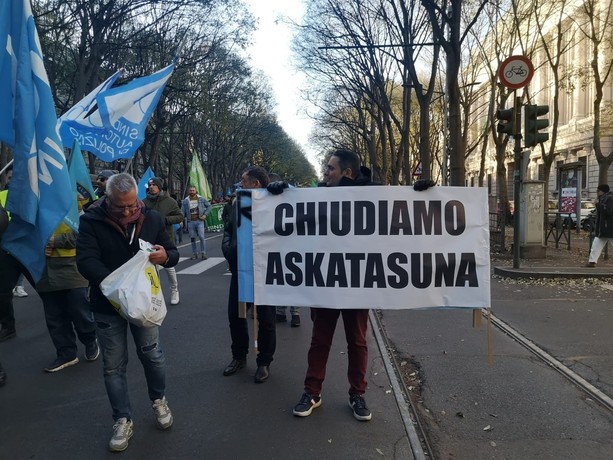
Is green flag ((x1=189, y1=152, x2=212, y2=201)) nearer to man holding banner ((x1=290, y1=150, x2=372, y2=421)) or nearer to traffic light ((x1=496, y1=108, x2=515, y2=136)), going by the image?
traffic light ((x1=496, y1=108, x2=515, y2=136))

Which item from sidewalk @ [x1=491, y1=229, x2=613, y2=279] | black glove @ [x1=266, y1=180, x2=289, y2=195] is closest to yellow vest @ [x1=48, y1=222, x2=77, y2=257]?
black glove @ [x1=266, y1=180, x2=289, y2=195]

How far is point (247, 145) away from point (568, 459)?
166ft

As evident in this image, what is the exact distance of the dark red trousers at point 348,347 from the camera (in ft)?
12.4

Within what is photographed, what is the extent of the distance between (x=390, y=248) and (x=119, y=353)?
6.46 feet

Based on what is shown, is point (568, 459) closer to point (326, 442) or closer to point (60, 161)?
point (326, 442)

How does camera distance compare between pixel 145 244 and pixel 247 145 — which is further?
pixel 247 145

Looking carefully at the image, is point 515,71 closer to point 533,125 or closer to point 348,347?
point 533,125

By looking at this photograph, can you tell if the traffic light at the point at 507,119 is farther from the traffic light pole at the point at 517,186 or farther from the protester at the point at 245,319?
the protester at the point at 245,319

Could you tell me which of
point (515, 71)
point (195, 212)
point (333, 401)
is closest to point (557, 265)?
point (515, 71)

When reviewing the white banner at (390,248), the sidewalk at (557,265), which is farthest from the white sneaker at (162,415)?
the sidewalk at (557,265)

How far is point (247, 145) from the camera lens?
52375 mm

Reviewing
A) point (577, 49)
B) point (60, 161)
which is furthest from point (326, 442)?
point (577, 49)

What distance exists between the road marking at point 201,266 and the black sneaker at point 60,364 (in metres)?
6.02

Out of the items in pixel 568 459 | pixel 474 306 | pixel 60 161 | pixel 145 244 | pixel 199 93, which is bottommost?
pixel 568 459
